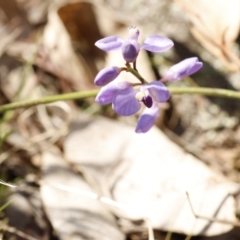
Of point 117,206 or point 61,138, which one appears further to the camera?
point 61,138

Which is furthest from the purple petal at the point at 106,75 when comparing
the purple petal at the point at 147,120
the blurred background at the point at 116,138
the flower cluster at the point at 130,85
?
the blurred background at the point at 116,138

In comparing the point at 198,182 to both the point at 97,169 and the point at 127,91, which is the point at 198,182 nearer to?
the point at 97,169

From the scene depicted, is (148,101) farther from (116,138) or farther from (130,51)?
(116,138)

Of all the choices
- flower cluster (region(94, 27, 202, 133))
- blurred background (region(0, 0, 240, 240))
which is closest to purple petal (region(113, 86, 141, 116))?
flower cluster (region(94, 27, 202, 133))

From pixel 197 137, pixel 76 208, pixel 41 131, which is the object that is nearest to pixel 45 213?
pixel 76 208

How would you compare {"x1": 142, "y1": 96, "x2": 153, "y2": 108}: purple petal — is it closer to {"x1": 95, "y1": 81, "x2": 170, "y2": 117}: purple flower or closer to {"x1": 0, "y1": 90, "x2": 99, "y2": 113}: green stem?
{"x1": 95, "y1": 81, "x2": 170, "y2": 117}: purple flower

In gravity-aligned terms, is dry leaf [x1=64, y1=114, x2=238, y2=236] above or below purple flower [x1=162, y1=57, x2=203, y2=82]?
below

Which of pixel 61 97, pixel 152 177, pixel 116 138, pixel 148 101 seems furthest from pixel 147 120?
pixel 116 138
